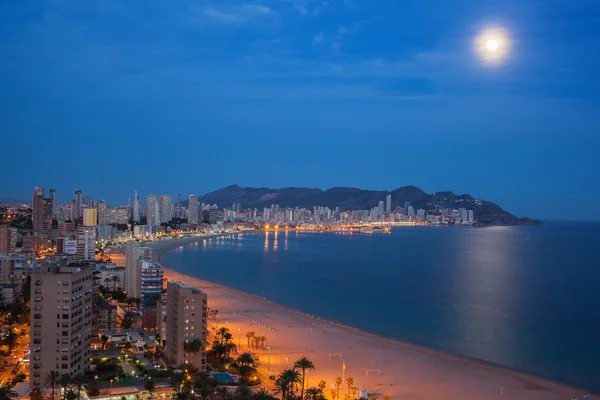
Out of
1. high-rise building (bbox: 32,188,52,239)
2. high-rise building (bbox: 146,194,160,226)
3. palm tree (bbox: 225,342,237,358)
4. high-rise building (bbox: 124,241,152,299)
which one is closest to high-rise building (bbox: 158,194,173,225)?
high-rise building (bbox: 146,194,160,226)

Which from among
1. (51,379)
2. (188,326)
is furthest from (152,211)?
(51,379)

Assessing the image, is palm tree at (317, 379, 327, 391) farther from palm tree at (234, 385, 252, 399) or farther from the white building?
the white building

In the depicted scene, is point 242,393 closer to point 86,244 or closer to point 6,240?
point 86,244

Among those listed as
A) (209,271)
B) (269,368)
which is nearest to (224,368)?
(269,368)

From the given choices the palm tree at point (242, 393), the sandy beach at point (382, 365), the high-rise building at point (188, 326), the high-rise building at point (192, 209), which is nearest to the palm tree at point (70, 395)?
the palm tree at point (242, 393)

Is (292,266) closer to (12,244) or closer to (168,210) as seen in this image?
(12,244)

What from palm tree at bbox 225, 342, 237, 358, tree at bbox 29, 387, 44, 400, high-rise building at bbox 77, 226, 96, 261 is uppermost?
high-rise building at bbox 77, 226, 96, 261

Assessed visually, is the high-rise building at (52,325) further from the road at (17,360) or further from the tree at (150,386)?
the tree at (150,386)
